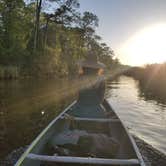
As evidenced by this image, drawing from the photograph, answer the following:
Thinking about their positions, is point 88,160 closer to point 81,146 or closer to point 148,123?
point 81,146

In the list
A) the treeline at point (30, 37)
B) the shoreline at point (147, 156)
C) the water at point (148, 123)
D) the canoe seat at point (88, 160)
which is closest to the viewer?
the canoe seat at point (88, 160)

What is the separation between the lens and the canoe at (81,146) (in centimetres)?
421

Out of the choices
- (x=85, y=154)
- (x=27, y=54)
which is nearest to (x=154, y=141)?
(x=85, y=154)

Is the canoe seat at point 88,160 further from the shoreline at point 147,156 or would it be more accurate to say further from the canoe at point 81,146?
the shoreline at point 147,156

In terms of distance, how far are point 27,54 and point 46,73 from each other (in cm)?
546

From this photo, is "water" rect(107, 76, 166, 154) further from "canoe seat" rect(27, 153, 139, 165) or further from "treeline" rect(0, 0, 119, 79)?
"treeline" rect(0, 0, 119, 79)

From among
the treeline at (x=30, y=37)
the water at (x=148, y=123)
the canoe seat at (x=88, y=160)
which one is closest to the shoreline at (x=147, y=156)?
the water at (x=148, y=123)

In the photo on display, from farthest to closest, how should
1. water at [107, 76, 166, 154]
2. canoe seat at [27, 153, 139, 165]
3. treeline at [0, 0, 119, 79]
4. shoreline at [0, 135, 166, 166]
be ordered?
treeline at [0, 0, 119, 79], water at [107, 76, 166, 154], shoreline at [0, 135, 166, 166], canoe seat at [27, 153, 139, 165]

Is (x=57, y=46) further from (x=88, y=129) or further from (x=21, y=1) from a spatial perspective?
(x=88, y=129)

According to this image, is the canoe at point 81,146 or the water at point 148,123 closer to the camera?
the canoe at point 81,146

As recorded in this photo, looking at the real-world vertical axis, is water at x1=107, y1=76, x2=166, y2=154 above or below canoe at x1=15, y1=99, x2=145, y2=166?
below

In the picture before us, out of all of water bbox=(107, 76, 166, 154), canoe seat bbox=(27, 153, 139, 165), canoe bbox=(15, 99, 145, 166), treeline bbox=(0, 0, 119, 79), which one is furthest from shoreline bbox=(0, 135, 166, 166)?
treeline bbox=(0, 0, 119, 79)

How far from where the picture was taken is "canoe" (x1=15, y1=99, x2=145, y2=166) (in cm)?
421

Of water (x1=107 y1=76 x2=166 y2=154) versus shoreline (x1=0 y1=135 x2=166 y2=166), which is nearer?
shoreline (x1=0 y1=135 x2=166 y2=166)
